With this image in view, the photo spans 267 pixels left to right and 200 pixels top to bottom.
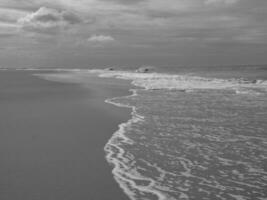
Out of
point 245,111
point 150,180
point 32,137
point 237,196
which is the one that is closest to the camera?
point 237,196

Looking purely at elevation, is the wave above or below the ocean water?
above

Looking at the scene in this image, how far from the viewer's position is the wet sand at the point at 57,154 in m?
5.40

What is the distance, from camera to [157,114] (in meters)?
12.9

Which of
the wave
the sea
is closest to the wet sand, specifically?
the sea

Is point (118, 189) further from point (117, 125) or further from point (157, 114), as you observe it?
point (157, 114)

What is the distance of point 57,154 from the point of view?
7492 millimetres

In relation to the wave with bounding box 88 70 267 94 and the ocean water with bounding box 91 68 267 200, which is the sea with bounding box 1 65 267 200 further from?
the wave with bounding box 88 70 267 94

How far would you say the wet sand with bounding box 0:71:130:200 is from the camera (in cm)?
540

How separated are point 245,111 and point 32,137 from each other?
27.3ft

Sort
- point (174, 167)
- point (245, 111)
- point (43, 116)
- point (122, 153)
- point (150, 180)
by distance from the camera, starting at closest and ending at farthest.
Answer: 1. point (150, 180)
2. point (174, 167)
3. point (122, 153)
4. point (43, 116)
5. point (245, 111)

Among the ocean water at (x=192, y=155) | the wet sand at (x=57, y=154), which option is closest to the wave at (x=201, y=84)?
the ocean water at (x=192, y=155)

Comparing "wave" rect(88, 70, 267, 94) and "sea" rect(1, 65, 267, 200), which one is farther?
"wave" rect(88, 70, 267, 94)

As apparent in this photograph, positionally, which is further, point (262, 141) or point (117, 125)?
point (117, 125)

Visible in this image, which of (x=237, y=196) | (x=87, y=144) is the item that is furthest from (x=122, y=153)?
(x=237, y=196)
